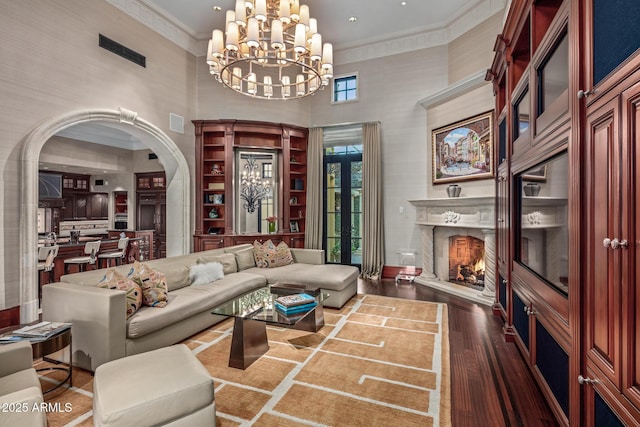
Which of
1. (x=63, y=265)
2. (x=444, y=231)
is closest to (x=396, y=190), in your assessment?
(x=444, y=231)

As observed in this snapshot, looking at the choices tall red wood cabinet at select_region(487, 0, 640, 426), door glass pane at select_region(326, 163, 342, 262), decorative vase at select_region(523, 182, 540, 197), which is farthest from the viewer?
door glass pane at select_region(326, 163, 342, 262)

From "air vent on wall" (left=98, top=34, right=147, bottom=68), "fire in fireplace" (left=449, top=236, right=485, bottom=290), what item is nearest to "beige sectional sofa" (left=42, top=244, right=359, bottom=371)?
"fire in fireplace" (left=449, top=236, right=485, bottom=290)

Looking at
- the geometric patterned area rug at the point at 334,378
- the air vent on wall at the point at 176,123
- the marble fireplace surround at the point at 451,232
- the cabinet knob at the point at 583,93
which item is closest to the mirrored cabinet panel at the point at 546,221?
the cabinet knob at the point at 583,93

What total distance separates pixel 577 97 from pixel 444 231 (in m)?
4.43

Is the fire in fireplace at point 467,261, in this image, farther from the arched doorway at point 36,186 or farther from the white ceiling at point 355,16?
the arched doorway at point 36,186

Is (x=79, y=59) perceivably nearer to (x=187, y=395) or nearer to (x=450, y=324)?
(x=187, y=395)

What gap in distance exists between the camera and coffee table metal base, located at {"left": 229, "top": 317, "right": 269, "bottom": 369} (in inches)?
106

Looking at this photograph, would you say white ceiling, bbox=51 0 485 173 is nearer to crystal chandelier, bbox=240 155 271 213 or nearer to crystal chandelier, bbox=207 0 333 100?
crystal chandelier, bbox=240 155 271 213

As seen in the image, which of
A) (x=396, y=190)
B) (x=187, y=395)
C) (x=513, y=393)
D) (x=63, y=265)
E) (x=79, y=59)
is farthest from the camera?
(x=396, y=190)

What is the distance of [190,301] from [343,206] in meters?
4.56

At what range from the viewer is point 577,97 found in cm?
159

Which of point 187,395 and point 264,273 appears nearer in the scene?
→ point 187,395

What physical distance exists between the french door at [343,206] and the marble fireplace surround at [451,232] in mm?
1560

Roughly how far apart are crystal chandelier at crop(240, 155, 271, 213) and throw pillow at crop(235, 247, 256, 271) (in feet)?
6.08
